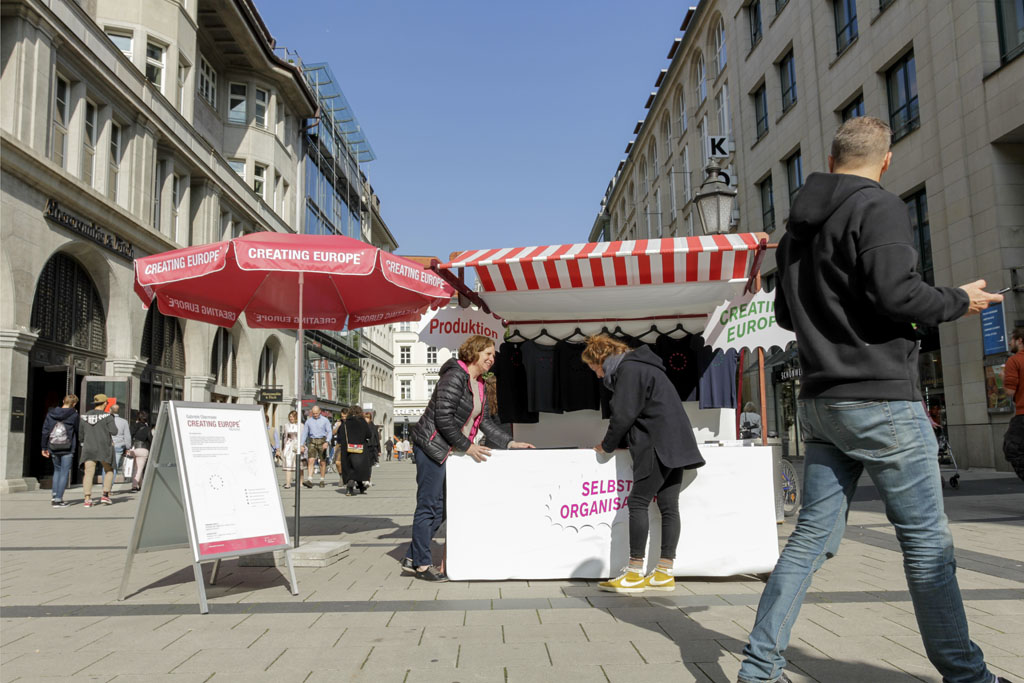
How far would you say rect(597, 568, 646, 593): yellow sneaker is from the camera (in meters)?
5.23

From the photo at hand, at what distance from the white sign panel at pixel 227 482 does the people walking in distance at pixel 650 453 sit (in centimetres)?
241

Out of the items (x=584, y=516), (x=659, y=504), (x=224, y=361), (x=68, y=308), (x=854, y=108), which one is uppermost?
(x=854, y=108)

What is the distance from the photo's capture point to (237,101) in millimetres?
A: 33062

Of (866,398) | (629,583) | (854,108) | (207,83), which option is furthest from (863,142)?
(207,83)

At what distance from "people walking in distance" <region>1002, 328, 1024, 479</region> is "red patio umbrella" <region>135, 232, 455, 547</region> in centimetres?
549

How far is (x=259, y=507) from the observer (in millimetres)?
5613

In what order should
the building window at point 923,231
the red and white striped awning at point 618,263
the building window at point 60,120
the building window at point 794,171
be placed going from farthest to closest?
the building window at point 794,171, the building window at point 60,120, the building window at point 923,231, the red and white striped awning at point 618,263

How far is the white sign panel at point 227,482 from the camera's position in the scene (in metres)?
5.20

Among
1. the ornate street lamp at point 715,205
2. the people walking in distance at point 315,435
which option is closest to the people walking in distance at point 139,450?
the people walking in distance at point 315,435

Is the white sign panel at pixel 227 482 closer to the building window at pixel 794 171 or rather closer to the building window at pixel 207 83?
the building window at pixel 794 171

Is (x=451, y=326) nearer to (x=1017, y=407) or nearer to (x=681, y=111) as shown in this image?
(x=1017, y=407)

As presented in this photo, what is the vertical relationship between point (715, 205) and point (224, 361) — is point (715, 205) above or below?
below

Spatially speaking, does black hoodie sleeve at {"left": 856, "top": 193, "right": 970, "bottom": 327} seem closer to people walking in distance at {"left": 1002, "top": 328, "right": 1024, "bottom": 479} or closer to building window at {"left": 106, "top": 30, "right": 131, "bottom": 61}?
people walking in distance at {"left": 1002, "top": 328, "right": 1024, "bottom": 479}

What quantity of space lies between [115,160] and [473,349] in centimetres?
1931
